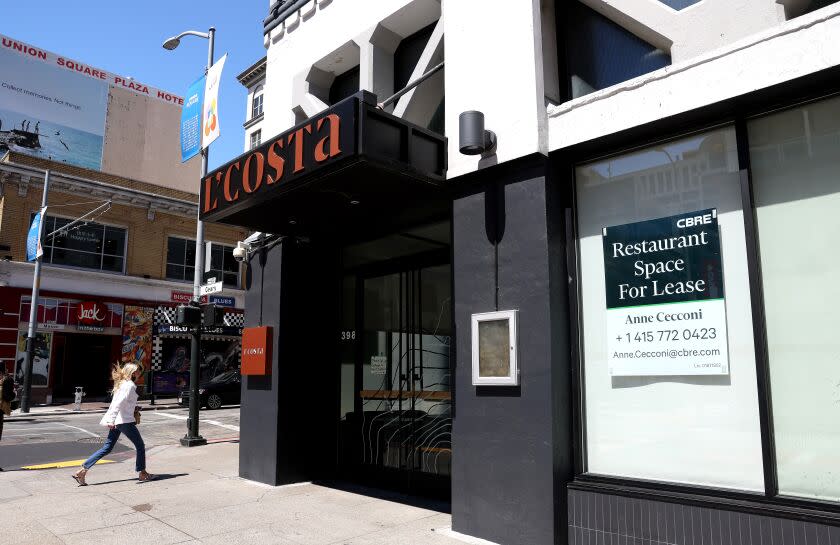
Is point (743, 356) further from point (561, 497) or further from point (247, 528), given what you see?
point (247, 528)

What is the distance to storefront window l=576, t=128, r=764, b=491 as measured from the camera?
496 cm

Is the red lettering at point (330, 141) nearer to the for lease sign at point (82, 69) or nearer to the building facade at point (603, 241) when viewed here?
the building facade at point (603, 241)

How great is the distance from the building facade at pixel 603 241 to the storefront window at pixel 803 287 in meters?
0.02

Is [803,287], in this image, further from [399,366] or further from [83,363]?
[83,363]

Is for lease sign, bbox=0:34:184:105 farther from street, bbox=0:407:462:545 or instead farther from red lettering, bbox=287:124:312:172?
red lettering, bbox=287:124:312:172

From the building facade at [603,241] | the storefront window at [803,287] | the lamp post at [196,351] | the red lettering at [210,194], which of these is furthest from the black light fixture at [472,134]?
the lamp post at [196,351]

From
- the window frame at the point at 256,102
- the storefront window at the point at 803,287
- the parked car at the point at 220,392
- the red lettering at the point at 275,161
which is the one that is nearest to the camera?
the storefront window at the point at 803,287

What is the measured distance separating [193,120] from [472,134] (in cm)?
951

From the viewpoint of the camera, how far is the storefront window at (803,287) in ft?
14.7

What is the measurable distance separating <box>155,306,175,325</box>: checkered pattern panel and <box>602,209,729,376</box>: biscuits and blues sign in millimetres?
28495

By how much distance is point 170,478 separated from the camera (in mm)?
9492

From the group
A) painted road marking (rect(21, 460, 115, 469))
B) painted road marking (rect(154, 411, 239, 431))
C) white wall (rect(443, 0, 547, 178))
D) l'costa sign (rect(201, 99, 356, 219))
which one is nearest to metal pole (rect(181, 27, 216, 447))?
painted road marking (rect(21, 460, 115, 469))

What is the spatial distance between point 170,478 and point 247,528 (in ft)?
11.8

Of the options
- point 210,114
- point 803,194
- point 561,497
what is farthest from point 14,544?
point 210,114
